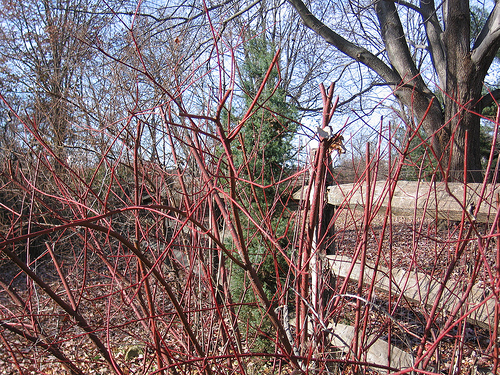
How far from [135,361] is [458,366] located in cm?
428

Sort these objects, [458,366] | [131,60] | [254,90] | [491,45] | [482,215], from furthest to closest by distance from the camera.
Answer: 1. [491,45]
2. [254,90]
3. [131,60]
4. [482,215]
5. [458,366]

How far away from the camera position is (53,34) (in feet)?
26.3

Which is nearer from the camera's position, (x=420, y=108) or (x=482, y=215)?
(x=482, y=215)

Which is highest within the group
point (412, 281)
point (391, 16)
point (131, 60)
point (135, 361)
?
point (391, 16)

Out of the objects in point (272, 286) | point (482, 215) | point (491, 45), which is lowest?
point (272, 286)

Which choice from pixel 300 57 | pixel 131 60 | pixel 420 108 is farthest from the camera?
pixel 300 57

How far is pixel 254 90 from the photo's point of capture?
5336mm

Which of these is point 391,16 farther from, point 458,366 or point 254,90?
point 458,366

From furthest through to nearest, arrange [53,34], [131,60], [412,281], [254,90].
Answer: [53,34], [254,90], [131,60], [412,281]

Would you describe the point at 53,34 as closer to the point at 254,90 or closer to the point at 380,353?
the point at 254,90

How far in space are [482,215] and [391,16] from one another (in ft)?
20.3

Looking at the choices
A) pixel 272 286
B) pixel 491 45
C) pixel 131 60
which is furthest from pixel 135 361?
pixel 491 45

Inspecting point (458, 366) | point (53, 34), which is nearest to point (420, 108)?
point (458, 366)

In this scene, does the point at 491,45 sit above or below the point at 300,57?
below
